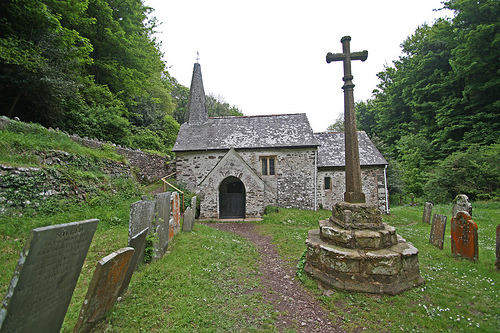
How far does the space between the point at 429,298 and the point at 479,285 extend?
139 cm

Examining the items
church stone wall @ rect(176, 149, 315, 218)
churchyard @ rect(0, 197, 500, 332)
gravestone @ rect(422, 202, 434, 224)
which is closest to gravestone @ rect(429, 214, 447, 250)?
churchyard @ rect(0, 197, 500, 332)

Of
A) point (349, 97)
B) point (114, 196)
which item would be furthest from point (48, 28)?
point (349, 97)

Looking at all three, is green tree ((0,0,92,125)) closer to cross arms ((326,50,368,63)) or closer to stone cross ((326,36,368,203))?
cross arms ((326,50,368,63))

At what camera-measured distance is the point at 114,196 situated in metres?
8.68

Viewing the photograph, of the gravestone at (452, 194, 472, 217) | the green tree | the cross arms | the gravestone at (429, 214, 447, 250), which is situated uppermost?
the green tree

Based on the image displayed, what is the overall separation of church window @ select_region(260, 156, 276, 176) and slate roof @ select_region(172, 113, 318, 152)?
3.26 ft

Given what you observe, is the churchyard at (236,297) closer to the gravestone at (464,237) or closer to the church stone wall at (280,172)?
the gravestone at (464,237)

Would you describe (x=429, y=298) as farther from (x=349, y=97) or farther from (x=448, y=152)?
(x=448, y=152)

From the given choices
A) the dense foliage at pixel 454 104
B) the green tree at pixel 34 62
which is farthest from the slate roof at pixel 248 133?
the dense foliage at pixel 454 104

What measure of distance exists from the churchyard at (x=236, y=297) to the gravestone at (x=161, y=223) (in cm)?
26

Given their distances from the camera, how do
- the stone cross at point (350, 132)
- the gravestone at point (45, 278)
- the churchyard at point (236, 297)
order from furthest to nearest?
1. the stone cross at point (350, 132)
2. the churchyard at point (236, 297)
3. the gravestone at point (45, 278)

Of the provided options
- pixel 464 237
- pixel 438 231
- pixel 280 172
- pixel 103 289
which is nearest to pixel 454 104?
pixel 280 172

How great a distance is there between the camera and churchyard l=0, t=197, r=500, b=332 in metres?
3.25

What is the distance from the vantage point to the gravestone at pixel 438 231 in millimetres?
6832
